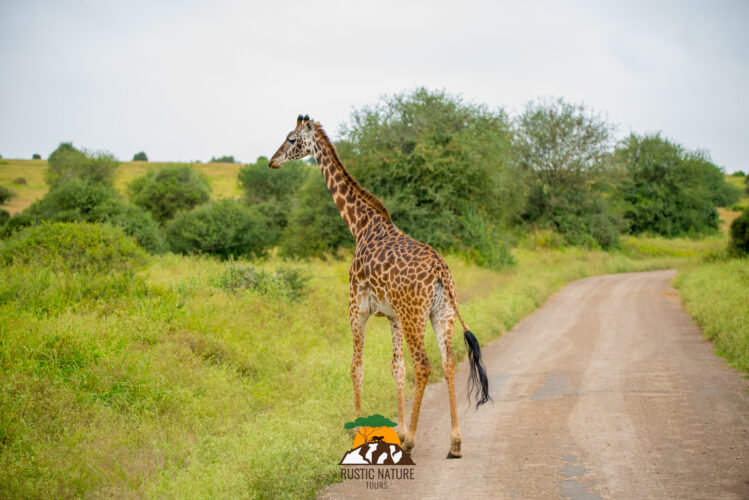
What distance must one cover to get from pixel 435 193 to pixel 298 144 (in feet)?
43.1

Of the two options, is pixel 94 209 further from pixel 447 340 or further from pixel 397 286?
pixel 447 340

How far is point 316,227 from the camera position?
2103 cm

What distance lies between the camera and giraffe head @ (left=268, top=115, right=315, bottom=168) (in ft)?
21.4

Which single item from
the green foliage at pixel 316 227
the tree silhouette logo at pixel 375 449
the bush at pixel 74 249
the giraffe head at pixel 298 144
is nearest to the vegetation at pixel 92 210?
the green foliage at pixel 316 227

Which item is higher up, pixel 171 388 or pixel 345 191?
pixel 345 191

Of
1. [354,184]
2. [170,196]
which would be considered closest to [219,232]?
[170,196]

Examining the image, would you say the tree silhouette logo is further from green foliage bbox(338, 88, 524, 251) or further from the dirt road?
green foliage bbox(338, 88, 524, 251)

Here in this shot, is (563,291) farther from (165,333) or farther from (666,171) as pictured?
(666,171)

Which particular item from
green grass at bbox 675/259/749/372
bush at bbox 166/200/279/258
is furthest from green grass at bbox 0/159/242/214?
green grass at bbox 675/259/749/372

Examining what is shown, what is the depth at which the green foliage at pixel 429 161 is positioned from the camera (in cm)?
1914

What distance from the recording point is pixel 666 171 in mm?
43156

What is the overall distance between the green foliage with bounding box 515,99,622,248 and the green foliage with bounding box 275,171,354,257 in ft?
57.0

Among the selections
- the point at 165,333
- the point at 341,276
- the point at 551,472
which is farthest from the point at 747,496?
the point at 341,276

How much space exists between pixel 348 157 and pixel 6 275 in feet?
42.0
